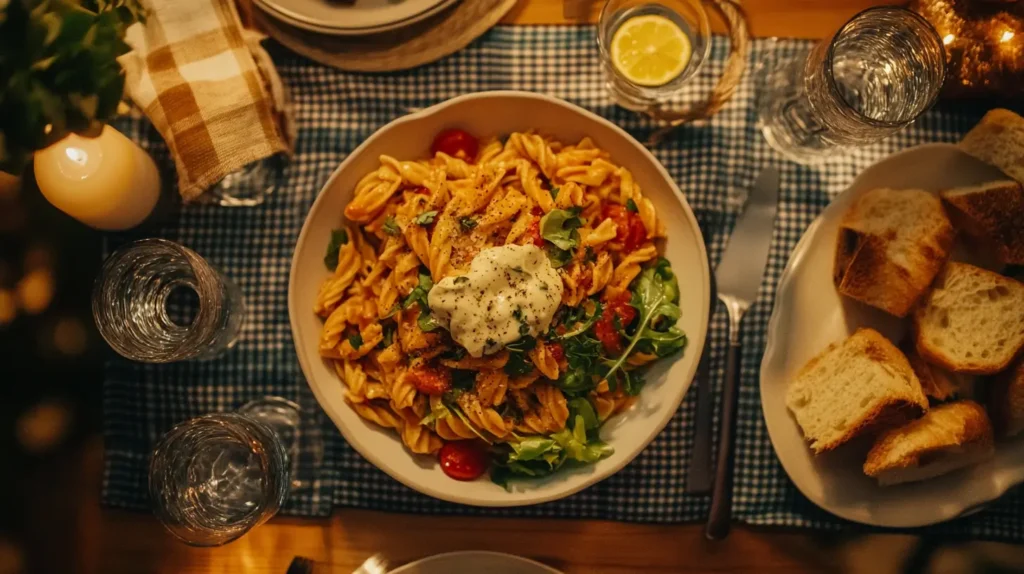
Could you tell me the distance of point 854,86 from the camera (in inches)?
106

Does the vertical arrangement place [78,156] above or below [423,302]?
above

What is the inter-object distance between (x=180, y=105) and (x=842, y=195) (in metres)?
2.34

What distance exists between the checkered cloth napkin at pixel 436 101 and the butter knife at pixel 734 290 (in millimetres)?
70

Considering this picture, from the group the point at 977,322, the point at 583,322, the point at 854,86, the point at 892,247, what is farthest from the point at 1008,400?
the point at 583,322

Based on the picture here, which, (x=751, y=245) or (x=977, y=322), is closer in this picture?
(x=977, y=322)

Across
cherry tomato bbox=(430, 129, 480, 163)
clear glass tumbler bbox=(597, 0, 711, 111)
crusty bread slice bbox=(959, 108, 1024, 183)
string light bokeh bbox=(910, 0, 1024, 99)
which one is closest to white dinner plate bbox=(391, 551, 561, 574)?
cherry tomato bbox=(430, 129, 480, 163)

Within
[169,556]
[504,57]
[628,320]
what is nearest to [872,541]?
[628,320]

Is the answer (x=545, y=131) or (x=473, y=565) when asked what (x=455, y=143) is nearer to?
(x=545, y=131)

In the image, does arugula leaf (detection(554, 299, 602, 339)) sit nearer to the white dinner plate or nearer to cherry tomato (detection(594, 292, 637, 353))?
cherry tomato (detection(594, 292, 637, 353))

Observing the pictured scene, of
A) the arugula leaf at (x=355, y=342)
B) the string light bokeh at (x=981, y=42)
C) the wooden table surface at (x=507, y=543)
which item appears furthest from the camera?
the wooden table surface at (x=507, y=543)

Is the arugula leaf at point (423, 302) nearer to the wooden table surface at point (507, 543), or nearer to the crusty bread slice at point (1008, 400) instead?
the wooden table surface at point (507, 543)

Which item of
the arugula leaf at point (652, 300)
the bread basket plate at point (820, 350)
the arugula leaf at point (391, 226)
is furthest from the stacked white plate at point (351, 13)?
the bread basket plate at point (820, 350)

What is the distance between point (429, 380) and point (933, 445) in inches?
65.3

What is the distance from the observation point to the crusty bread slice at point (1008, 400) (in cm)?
246
